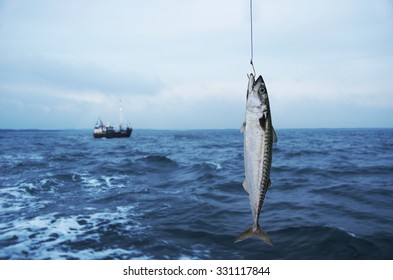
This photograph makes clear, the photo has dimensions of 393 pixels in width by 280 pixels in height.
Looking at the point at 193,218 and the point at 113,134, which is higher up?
the point at 113,134

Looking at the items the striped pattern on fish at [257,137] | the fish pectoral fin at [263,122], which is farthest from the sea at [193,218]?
the fish pectoral fin at [263,122]

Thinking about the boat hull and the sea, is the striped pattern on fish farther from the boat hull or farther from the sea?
the boat hull

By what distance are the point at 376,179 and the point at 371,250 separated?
12.4 m

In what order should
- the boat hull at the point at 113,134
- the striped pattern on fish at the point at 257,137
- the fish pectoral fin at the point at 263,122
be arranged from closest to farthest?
the striped pattern on fish at the point at 257,137
the fish pectoral fin at the point at 263,122
the boat hull at the point at 113,134

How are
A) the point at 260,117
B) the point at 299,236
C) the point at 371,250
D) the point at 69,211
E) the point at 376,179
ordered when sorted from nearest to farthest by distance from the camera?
1. the point at 260,117
2. the point at 371,250
3. the point at 299,236
4. the point at 69,211
5. the point at 376,179

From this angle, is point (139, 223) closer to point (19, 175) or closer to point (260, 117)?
point (260, 117)

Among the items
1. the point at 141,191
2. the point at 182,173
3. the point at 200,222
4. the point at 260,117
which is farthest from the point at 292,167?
the point at 260,117

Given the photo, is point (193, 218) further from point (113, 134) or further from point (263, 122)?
point (113, 134)

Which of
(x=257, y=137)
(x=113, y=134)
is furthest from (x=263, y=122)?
(x=113, y=134)

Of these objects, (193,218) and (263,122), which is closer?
Result: (263,122)

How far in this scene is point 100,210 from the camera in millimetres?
14688

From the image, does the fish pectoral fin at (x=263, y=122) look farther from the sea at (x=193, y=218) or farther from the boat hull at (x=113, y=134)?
the boat hull at (x=113, y=134)

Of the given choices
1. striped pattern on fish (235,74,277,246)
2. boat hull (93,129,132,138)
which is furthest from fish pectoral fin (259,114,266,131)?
boat hull (93,129,132,138)

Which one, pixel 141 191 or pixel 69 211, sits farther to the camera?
pixel 141 191
